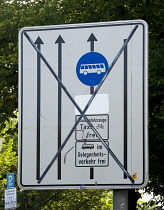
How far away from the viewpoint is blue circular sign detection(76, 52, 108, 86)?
3719mm

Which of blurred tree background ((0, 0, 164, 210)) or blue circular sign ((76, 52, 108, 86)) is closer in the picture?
blue circular sign ((76, 52, 108, 86))

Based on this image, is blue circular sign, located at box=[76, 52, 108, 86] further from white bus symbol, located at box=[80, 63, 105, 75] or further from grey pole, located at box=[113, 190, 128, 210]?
grey pole, located at box=[113, 190, 128, 210]

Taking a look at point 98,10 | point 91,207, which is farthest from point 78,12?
point 91,207

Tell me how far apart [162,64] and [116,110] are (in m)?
14.3

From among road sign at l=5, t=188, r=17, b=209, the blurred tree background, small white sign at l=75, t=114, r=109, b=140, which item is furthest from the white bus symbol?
road sign at l=5, t=188, r=17, b=209

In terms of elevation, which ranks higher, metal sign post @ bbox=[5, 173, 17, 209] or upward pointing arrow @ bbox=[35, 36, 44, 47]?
upward pointing arrow @ bbox=[35, 36, 44, 47]

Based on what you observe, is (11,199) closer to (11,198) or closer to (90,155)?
(11,198)

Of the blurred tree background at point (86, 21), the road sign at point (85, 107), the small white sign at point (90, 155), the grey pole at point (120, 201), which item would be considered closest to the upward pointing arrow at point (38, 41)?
the road sign at point (85, 107)

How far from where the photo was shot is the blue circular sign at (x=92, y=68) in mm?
3719

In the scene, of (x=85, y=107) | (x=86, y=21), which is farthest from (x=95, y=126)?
(x=86, y=21)

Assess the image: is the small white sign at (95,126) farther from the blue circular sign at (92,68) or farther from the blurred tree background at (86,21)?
the blurred tree background at (86,21)

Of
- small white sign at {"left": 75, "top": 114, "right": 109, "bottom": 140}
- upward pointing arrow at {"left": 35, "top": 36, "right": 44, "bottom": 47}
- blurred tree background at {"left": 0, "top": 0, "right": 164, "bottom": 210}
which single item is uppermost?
blurred tree background at {"left": 0, "top": 0, "right": 164, "bottom": 210}

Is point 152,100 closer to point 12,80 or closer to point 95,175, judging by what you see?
point 12,80

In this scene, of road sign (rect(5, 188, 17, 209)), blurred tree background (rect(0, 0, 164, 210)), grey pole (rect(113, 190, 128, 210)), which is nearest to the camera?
grey pole (rect(113, 190, 128, 210))
